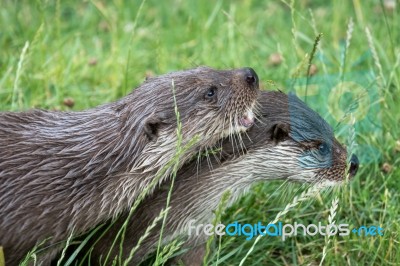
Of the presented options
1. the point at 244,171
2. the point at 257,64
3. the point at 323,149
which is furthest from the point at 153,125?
the point at 257,64

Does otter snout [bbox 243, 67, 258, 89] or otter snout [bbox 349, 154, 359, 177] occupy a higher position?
otter snout [bbox 243, 67, 258, 89]

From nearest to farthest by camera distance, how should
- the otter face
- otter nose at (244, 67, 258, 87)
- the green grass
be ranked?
the otter face < otter nose at (244, 67, 258, 87) < the green grass

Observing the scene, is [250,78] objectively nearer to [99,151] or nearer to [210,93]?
[210,93]

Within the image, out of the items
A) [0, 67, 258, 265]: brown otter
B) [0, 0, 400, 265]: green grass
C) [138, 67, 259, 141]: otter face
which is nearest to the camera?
[0, 67, 258, 265]: brown otter

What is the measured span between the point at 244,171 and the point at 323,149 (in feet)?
1.17

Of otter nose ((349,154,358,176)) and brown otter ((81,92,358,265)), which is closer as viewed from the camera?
brown otter ((81,92,358,265))

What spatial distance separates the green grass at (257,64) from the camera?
402 cm

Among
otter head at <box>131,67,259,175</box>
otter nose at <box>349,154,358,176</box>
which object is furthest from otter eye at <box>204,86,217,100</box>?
otter nose at <box>349,154,358,176</box>

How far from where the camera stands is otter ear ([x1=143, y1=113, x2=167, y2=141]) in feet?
11.7

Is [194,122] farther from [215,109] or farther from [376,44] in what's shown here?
[376,44]

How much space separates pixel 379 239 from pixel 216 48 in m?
2.21

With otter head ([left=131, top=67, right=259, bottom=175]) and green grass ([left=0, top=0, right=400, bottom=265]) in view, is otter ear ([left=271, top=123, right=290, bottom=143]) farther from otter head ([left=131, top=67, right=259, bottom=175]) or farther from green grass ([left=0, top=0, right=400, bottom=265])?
green grass ([left=0, top=0, right=400, bottom=265])

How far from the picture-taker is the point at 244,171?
3.72 m

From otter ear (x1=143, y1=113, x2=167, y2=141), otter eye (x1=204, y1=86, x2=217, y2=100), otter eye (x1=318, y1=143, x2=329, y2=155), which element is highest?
otter eye (x1=204, y1=86, x2=217, y2=100)
